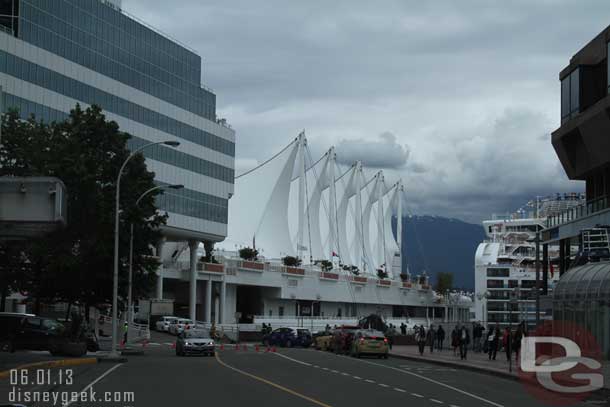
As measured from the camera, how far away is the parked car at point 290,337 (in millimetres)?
62938

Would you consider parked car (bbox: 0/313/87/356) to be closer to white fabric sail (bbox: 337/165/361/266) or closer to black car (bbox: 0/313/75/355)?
black car (bbox: 0/313/75/355)

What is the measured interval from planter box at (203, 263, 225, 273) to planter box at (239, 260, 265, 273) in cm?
500

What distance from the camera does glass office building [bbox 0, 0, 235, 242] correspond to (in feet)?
187

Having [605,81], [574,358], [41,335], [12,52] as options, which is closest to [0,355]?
[41,335]

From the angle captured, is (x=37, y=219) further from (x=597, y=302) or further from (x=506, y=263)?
(x=506, y=263)

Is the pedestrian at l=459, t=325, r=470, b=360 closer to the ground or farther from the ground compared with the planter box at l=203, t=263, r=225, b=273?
closer to the ground

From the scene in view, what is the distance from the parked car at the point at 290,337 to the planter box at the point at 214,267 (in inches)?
993

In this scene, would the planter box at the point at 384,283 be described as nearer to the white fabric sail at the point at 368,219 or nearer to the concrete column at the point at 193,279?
the white fabric sail at the point at 368,219

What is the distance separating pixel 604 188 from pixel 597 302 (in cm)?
1318

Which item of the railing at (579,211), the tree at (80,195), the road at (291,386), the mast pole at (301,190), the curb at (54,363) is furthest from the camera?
the mast pole at (301,190)

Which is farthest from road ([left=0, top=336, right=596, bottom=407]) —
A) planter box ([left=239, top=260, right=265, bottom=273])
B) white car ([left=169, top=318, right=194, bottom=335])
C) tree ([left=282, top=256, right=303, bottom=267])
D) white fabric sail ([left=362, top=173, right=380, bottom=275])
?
white fabric sail ([left=362, top=173, right=380, bottom=275])

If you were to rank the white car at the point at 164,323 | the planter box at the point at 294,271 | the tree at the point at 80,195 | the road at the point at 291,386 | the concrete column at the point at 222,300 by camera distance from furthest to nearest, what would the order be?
the planter box at the point at 294,271
the concrete column at the point at 222,300
the white car at the point at 164,323
the tree at the point at 80,195
the road at the point at 291,386

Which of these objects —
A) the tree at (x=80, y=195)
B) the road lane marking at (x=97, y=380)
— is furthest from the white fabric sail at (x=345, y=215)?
the road lane marking at (x=97, y=380)

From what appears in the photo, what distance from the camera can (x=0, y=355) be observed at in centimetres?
3497
